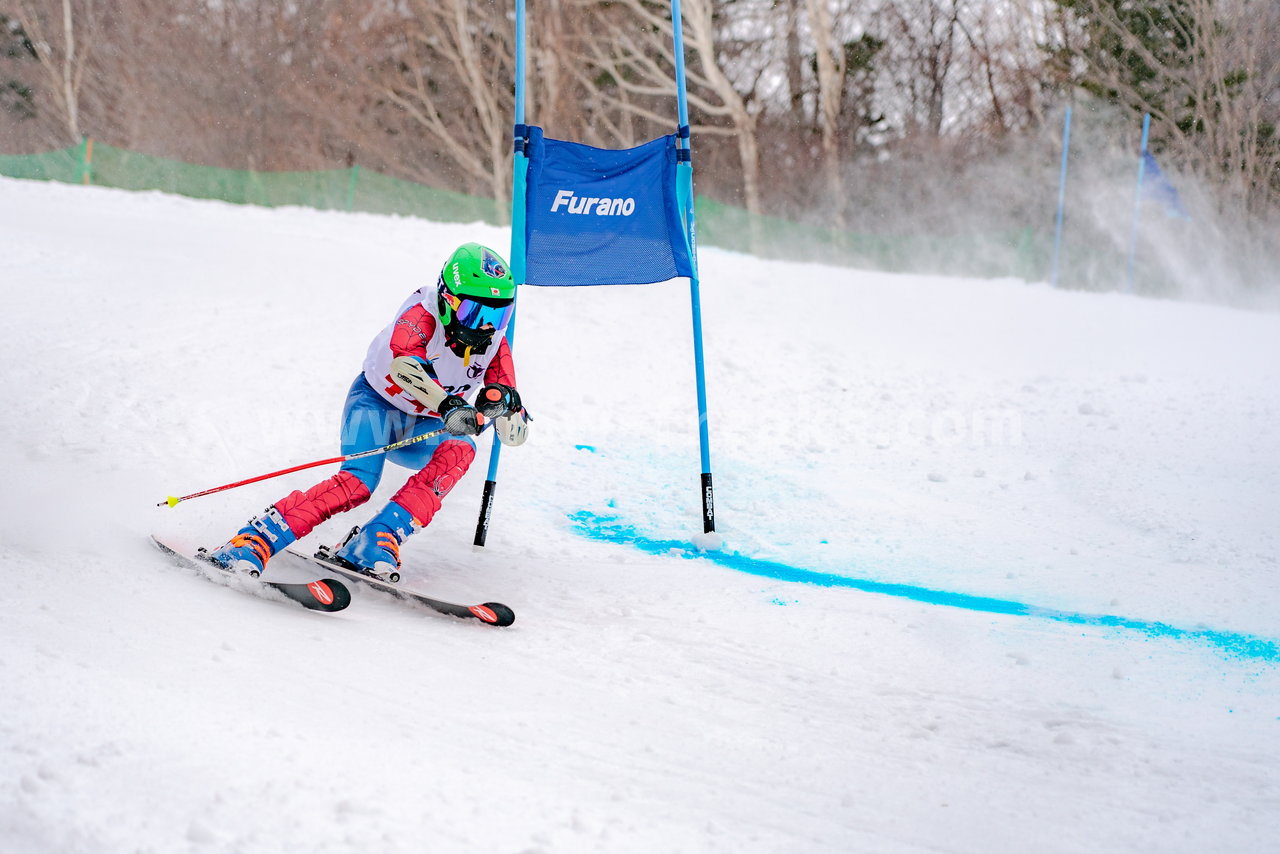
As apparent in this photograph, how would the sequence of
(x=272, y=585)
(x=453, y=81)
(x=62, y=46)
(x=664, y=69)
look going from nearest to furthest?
(x=272, y=585), (x=664, y=69), (x=453, y=81), (x=62, y=46)

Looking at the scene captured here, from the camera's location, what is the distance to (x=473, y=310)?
486cm

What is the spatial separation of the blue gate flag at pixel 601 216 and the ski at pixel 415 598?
75.9 inches

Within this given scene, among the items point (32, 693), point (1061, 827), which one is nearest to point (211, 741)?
point (32, 693)

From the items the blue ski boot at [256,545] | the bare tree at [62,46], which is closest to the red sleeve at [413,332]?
the blue ski boot at [256,545]

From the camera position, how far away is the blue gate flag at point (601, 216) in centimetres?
594

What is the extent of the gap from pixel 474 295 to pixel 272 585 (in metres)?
1.50

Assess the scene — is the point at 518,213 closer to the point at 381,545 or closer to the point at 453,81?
the point at 381,545

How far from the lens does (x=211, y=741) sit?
9.30 feet

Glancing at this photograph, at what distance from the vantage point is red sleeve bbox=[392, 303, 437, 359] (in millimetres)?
4910

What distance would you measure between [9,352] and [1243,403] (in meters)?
9.67

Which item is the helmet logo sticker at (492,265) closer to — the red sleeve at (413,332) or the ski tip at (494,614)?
the red sleeve at (413,332)

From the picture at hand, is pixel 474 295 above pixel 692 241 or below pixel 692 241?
below

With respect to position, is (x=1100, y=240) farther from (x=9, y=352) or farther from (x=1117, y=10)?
(x=9, y=352)

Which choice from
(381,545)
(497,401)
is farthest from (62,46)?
(381,545)
